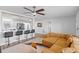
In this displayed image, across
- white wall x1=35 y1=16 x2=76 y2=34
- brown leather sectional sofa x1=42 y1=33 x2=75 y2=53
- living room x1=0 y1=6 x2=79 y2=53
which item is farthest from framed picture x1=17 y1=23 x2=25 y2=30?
brown leather sectional sofa x1=42 y1=33 x2=75 y2=53

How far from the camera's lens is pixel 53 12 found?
220 centimetres

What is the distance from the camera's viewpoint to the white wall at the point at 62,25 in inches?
83.0

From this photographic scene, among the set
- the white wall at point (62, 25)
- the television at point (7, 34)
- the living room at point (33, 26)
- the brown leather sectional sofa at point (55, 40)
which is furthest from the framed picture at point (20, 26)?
the brown leather sectional sofa at point (55, 40)

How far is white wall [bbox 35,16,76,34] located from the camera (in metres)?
2.11

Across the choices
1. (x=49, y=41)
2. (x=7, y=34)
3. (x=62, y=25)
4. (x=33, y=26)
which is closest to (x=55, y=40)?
(x=49, y=41)

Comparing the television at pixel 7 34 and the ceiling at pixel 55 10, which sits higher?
the ceiling at pixel 55 10

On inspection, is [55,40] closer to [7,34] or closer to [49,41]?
[49,41]

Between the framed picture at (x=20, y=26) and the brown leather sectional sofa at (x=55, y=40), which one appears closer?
the brown leather sectional sofa at (x=55, y=40)

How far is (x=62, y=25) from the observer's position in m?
2.16

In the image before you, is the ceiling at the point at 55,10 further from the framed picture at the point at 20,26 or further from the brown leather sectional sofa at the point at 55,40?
the brown leather sectional sofa at the point at 55,40
